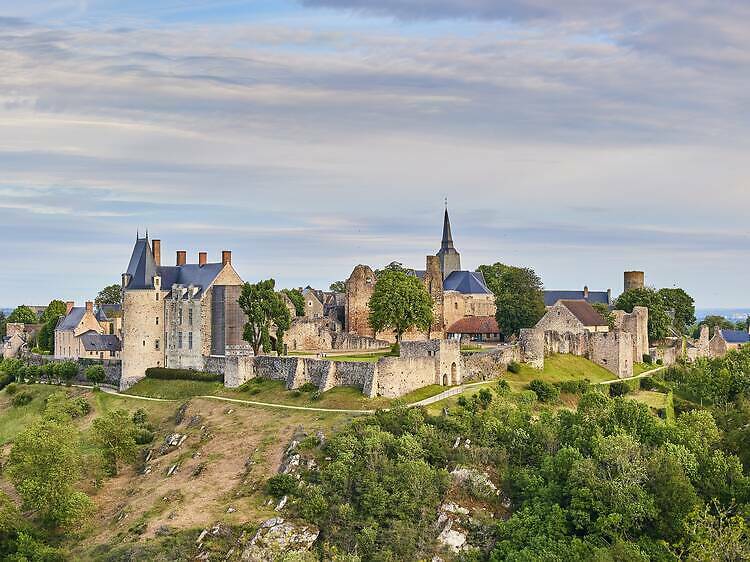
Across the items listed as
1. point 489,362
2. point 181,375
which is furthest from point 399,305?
point 181,375

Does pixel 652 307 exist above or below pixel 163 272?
below

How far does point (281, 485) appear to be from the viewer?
171 feet

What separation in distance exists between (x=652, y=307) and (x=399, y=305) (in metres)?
29.0

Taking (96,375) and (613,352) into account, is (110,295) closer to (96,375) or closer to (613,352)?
(96,375)

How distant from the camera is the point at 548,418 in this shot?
58906 mm

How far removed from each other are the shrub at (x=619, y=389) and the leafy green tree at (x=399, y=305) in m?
17.8

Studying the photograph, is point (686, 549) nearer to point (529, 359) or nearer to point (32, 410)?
point (529, 359)

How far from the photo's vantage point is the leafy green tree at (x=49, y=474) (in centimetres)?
5428

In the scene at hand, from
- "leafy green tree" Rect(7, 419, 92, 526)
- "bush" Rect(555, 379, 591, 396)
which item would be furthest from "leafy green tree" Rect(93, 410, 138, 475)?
"bush" Rect(555, 379, 591, 396)

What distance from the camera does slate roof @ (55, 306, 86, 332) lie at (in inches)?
3767

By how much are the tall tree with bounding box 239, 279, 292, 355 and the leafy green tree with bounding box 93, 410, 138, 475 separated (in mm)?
15271

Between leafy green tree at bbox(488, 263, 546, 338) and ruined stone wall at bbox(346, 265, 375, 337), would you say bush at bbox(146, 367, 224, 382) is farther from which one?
leafy green tree at bbox(488, 263, 546, 338)

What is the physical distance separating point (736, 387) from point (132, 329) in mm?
47423

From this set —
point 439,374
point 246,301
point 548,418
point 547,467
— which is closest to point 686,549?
point 547,467
